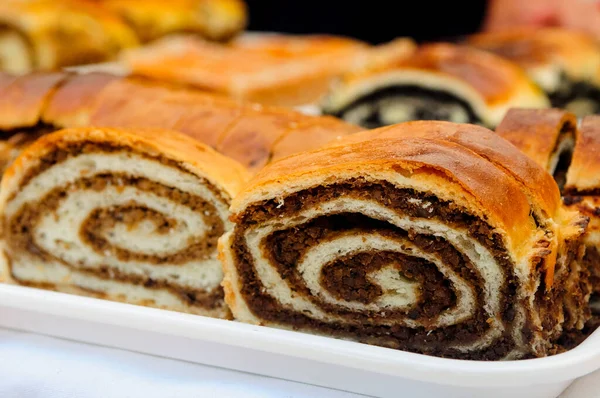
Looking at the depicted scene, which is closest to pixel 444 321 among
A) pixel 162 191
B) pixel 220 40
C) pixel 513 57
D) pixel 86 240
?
pixel 162 191

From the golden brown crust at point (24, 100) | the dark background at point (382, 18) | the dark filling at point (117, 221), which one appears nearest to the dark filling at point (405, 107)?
the golden brown crust at point (24, 100)

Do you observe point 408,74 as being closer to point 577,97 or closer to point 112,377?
point 577,97

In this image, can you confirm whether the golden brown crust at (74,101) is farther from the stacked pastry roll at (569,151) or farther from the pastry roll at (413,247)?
the stacked pastry roll at (569,151)

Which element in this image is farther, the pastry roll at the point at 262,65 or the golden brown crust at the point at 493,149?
the pastry roll at the point at 262,65

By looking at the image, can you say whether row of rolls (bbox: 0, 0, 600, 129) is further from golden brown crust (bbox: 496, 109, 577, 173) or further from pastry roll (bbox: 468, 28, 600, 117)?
golden brown crust (bbox: 496, 109, 577, 173)

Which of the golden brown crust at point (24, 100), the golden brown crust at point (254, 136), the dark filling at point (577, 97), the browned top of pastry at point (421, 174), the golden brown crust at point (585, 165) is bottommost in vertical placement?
the dark filling at point (577, 97)

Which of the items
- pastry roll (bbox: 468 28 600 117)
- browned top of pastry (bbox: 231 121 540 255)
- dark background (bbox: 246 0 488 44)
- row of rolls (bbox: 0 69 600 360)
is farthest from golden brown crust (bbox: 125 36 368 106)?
browned top of pastry (bbox: 231 121 540 255)
